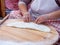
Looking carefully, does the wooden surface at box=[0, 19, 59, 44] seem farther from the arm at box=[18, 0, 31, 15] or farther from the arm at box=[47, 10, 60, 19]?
the arm at box=[18, 0, 31, 15]

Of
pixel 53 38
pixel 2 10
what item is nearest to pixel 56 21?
pixel 53 38

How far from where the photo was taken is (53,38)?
0.96 m

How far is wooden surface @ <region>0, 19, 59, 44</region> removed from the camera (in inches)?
37.4

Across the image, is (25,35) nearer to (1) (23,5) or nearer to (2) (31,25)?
(2) (31,25)

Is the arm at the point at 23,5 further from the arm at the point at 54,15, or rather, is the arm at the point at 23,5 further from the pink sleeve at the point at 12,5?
the pink sleeve at the point at 12,5

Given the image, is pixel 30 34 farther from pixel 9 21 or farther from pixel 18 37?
pixel 9 21

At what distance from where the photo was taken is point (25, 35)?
3.31 feet

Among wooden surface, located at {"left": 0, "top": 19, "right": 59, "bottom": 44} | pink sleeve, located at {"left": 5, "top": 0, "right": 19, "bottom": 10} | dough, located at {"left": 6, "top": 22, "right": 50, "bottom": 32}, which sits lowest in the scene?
wooden surface, located at {"left": 0, "top": 19, "right": 59, "bottom": 44}

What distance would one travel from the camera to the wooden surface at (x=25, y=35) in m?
0.95

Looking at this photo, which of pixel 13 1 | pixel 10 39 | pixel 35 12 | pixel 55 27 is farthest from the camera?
pixel 13 1

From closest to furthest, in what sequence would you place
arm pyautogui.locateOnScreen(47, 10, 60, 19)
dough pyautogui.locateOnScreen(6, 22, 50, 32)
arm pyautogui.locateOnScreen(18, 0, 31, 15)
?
dough pyautogui.locateOnScreen(6, 22, 50, 32), arm pyautogui.locateOnScreen(47, 10, 60, 19), arm pyautogui.locateOnScreen(18, 0, 31, 15)

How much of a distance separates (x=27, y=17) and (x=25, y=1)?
293 millimetres

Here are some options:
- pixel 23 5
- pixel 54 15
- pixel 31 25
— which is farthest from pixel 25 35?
pixel 23 5

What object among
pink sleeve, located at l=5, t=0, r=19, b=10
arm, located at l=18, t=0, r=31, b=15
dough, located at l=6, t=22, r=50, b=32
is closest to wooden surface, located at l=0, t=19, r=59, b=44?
dough, located at l=6, t=22, r=50, b=32
